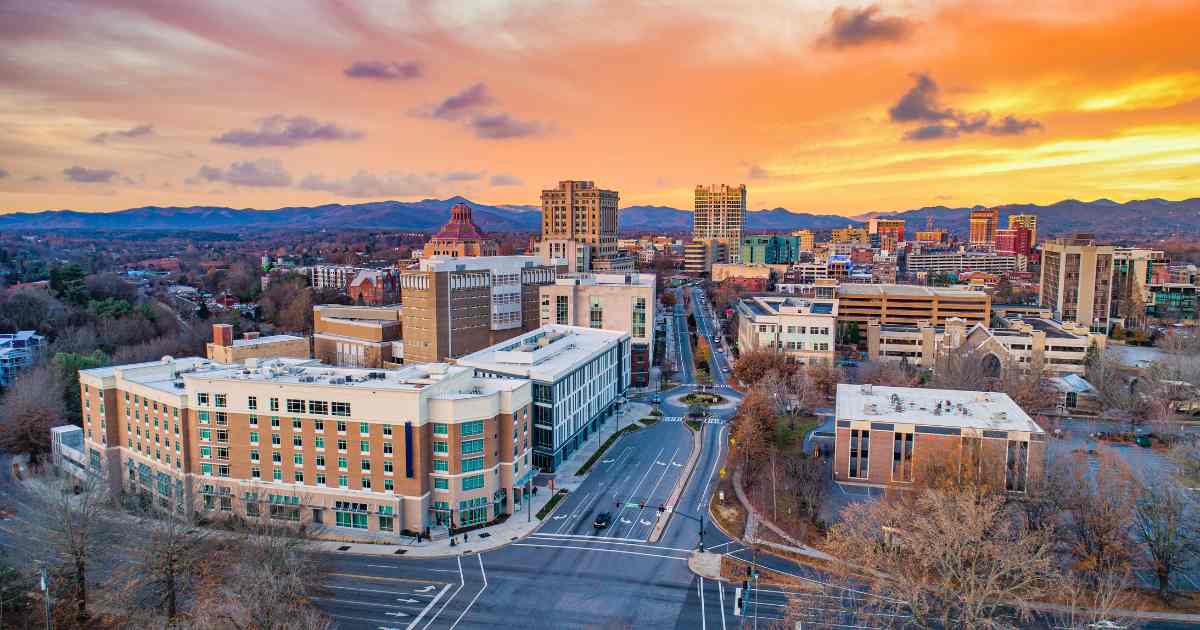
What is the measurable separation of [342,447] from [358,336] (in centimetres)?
5602

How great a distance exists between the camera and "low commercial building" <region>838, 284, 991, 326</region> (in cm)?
11062

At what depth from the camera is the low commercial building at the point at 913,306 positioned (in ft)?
363

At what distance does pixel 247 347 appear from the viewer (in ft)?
276

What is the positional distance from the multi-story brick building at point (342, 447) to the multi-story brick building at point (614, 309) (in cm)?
4064

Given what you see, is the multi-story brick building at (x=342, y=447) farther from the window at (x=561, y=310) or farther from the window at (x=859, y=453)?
the window at (x=561, y=310)

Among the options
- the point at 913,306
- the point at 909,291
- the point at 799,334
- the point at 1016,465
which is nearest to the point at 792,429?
the point at 1016,465

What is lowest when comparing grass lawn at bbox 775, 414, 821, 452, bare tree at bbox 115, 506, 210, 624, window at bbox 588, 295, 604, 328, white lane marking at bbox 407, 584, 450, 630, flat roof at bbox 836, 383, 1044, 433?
white lane marking at bbox 407, 584, 450, 630

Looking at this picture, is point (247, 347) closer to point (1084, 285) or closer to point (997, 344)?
point (997, 344)

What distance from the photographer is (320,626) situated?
32.6 m

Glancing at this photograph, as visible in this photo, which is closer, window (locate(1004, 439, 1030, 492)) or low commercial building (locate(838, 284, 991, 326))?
window (locate(1004, 439, 1030, 492))

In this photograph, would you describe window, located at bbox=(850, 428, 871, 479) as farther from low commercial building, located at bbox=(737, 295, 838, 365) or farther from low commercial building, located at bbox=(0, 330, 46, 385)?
low commercial building, located at bbox=(0, 330, 46, 385)

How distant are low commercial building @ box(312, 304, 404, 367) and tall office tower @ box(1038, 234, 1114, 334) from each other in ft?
357

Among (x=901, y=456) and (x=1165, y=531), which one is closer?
(x=1165, y=531)

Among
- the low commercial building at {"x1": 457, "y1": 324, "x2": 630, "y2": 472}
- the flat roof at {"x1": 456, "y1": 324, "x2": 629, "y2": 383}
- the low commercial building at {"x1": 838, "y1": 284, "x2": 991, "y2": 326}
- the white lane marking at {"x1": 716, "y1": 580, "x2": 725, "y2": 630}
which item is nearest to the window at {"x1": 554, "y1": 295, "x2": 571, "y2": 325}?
the flat roof at {"x1": 456, "y1": 324, "x2": 629, "y2": 383}
